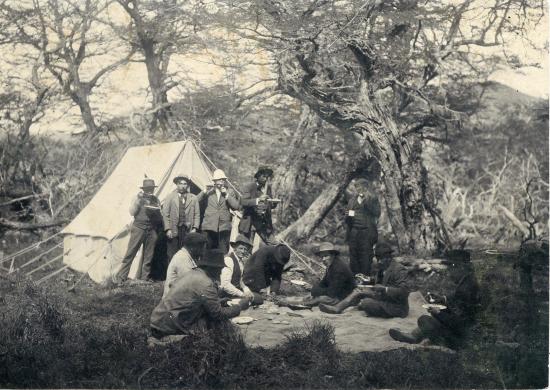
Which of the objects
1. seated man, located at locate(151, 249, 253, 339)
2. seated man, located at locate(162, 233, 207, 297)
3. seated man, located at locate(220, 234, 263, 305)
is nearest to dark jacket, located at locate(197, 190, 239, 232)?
seated man, located at locate(220, 234, 263, 305)

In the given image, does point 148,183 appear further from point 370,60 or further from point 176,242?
point 370,60

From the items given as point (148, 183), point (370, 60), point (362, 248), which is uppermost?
point (370, 60)

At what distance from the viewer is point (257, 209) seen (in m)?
7.73

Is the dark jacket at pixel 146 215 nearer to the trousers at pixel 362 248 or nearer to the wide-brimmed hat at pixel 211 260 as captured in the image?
the wide-brimmed hat at pixel 211 260

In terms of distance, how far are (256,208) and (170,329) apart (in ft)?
10.4

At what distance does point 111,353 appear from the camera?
458 centimetres

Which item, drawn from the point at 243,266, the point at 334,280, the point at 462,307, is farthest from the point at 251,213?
the point at 462,307

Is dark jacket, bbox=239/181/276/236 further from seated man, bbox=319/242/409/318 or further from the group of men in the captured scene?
seated man, bbox=319/242/409/318

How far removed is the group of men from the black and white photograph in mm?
25

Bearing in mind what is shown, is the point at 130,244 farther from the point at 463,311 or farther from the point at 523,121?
the point at 523,121

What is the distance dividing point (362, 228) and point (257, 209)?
5.20 feet


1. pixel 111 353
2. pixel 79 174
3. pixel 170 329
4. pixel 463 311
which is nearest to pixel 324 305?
pixel 463 311

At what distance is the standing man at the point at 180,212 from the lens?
7.30m

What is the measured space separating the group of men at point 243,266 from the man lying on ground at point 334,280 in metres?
0.01
